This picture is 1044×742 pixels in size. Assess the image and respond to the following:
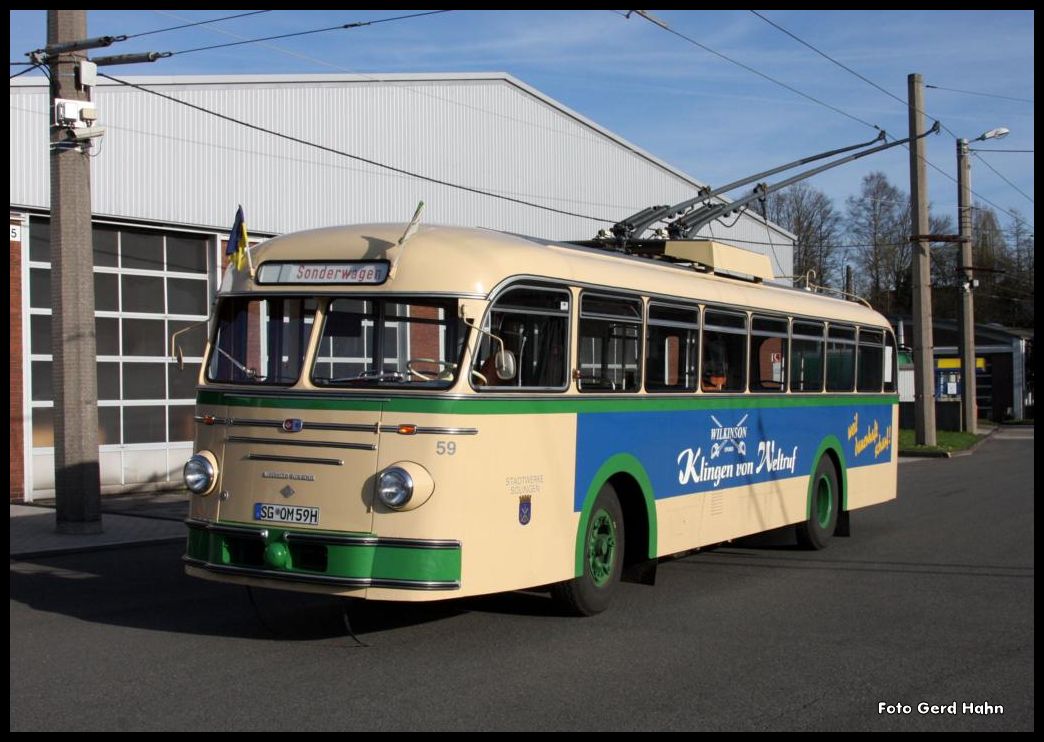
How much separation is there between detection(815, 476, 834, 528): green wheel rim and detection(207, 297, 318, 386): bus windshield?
23.8 ft

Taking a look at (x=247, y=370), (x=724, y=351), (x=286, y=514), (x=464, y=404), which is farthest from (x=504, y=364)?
(x=724, y=351)

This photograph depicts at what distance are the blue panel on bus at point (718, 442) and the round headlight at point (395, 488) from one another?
1.63m

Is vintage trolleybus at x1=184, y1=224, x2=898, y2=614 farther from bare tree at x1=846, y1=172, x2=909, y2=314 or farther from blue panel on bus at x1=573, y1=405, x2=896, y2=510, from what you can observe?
bare tree at x1=846, y1=172, x2=909, y2=314

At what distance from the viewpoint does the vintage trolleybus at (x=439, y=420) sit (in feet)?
25.7

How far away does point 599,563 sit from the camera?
9422mm

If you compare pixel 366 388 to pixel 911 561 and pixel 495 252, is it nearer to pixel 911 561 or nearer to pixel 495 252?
pixel 495 252

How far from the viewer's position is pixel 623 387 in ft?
31.7

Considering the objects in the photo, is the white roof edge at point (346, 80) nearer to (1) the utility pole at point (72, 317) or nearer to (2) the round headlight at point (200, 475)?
(1) the utility pole at point (72, 317)

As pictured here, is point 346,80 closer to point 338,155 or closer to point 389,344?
point 338,155

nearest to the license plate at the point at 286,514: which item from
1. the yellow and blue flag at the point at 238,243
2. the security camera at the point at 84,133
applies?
the yellow and blue flag at the point at 238,243

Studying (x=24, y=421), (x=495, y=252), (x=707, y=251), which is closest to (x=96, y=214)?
(x=24, y=421)

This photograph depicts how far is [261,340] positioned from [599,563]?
9.92ft

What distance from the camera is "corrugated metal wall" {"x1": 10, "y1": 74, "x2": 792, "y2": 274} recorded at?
792 inches

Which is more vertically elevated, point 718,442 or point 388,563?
point 718,442
